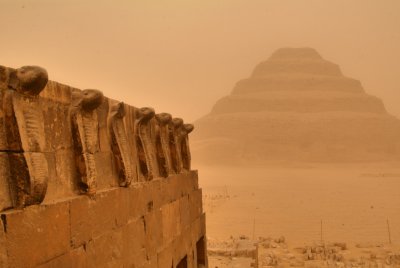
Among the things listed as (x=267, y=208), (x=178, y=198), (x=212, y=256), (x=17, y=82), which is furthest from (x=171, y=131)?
(x=267, y=208)

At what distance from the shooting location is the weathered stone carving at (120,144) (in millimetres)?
5316

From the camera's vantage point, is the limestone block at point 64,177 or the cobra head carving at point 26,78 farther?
the limestone block at point 64,177

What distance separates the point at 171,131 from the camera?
834cm

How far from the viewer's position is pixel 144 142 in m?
6.49

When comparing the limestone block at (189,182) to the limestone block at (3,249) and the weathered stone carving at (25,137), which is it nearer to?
the weathered stone carving at (25,137)

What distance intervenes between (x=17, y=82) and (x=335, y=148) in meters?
85.4

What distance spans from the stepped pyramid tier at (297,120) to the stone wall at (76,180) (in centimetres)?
7711

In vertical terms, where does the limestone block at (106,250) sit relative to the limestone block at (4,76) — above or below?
below

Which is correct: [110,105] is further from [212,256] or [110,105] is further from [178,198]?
[212,256]

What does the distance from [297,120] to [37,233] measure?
95389 millimetres

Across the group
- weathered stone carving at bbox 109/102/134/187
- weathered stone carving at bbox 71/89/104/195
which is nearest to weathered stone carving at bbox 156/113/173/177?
weathered stone carving at bbox 109/102/134/187

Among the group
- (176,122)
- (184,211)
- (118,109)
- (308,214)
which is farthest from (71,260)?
(308,214)

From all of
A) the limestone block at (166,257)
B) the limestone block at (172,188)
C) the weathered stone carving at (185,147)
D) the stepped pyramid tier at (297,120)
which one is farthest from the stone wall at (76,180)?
the stepped pyramid tier at (297,120)

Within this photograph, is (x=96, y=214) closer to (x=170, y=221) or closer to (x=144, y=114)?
(x=144, y=114)
